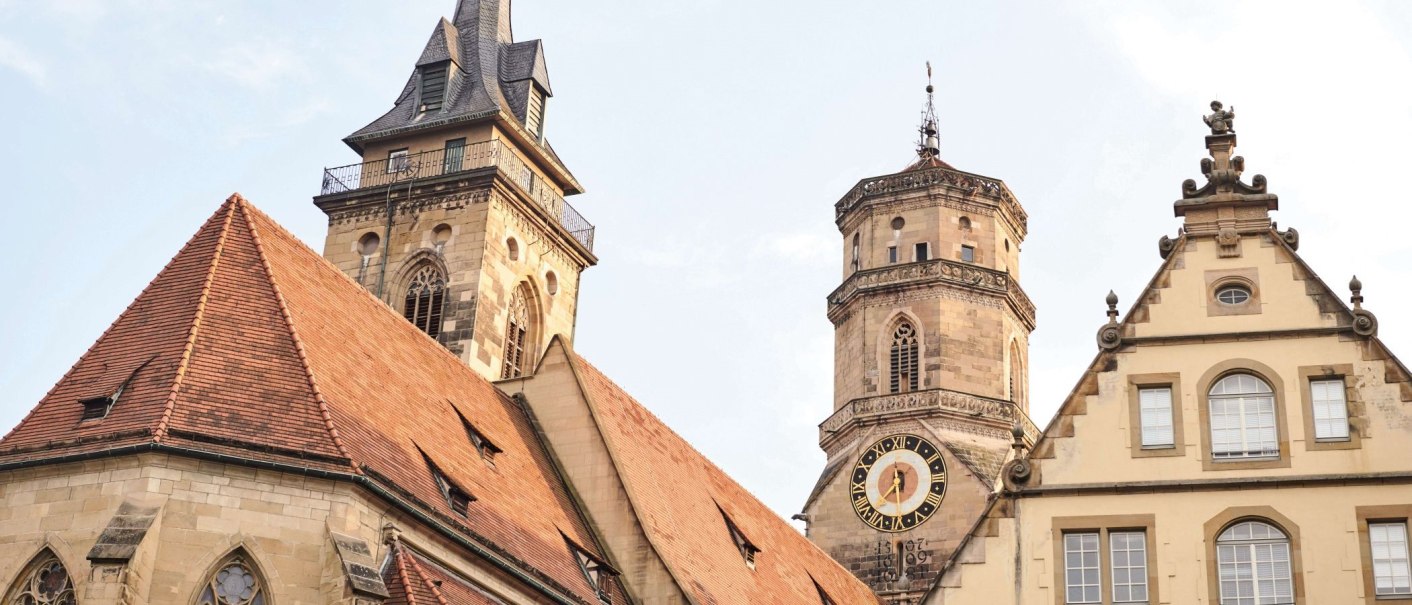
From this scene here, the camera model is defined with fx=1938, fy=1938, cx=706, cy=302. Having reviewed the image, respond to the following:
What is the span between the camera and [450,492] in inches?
976

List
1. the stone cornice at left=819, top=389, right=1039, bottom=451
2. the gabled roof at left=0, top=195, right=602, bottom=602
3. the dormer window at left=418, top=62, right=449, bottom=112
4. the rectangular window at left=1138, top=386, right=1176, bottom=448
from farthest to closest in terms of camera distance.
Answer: the stone cornice at left=819, top=389, right=1039, bottom=451, the dormer window at left=418, top=62, right=449, bottom=112, the rectangular window at left=1138, top=386, right=1176, bottom=448, the gabled roof at left=0, top=195, right=602, bottom=602

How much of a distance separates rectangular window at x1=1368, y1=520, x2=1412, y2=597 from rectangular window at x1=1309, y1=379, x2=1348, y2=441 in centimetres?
117

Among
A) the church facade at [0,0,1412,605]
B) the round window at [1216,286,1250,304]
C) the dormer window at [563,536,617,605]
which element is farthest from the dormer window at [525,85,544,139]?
the round window at [1216,286,1250,304]

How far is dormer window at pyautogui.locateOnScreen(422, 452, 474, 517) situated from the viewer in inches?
971

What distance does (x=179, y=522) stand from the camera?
69.9 ft

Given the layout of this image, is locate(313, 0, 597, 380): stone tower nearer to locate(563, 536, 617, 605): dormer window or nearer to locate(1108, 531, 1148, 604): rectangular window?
locate(563, 536, 617, 605): dormer window

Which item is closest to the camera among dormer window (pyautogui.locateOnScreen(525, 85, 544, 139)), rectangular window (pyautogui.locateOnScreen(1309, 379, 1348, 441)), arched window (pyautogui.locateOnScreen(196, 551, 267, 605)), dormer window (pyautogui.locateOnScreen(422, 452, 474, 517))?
arched window (pyautogui.locateOnScreen(196, 551, 267, 605))

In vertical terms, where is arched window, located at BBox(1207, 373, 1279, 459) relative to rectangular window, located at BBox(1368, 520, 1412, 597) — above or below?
above

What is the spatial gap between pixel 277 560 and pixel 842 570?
20696 mm

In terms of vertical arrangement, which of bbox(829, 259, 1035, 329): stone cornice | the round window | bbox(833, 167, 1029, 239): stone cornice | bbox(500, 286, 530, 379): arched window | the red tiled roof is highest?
bbox(833, 167, 1029, 239): stone cornice

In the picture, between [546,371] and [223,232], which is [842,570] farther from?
[223,232]

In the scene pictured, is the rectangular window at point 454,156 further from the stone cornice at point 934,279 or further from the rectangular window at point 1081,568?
the rectangular window at point 1081,568

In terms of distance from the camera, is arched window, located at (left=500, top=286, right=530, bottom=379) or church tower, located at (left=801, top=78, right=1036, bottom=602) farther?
church tower, located at (left=801, top=78, right=1036, bottom=602)

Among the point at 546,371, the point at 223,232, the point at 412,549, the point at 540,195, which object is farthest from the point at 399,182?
the point at 412,549
